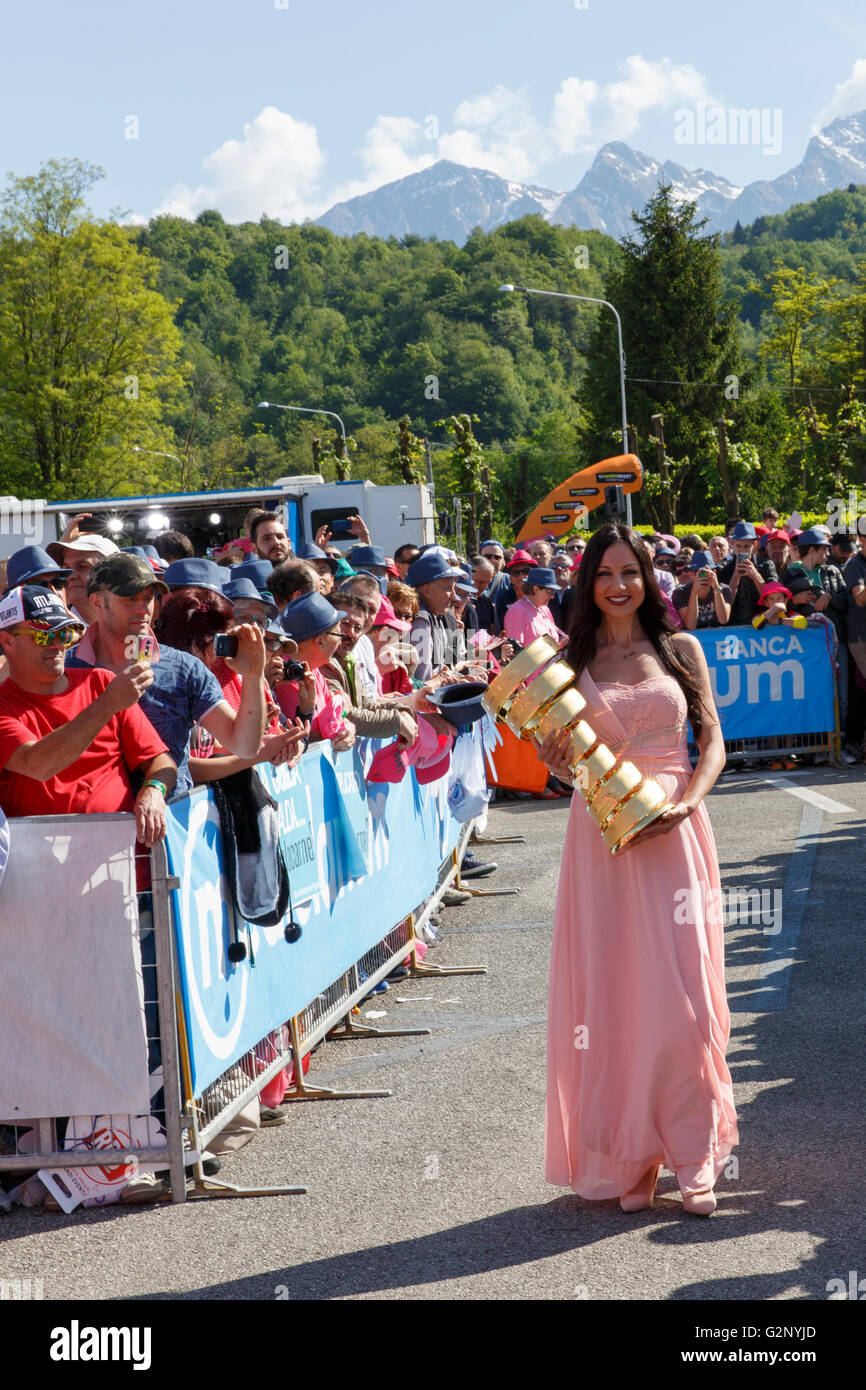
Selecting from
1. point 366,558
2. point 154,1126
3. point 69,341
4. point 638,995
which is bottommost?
point 154,1126

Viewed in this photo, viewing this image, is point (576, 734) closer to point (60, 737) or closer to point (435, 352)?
point (60, 737)

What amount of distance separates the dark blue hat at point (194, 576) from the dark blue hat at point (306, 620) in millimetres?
547

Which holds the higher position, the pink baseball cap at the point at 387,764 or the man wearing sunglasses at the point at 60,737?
the man wearing sunglasses at the point at 60,737

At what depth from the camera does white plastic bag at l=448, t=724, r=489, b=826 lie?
9.56 meters

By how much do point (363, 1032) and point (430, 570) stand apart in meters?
3.56

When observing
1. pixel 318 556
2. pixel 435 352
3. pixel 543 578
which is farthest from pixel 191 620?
pixel 435 352

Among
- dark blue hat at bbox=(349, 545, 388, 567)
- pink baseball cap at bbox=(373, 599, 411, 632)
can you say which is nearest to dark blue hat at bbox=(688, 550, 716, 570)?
dark blue hat at bbox=(349, 545, 388, 567)

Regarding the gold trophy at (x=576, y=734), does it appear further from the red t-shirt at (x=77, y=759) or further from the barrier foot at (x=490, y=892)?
the barrier foot at (x=490, y=892)

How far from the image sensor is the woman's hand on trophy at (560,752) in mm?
4680

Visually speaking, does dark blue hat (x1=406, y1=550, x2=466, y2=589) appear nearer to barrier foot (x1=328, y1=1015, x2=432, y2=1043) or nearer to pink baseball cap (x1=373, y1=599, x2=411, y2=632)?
pink baseball cap (x1=373, y1=599, x2=411, y2=632)

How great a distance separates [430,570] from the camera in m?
9.59

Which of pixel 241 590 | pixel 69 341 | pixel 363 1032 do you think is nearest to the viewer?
pixel 241 590

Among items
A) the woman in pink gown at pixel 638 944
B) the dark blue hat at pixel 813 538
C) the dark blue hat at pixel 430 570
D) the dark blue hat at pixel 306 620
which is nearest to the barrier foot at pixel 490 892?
the dark blue hat at pixel 430 570
